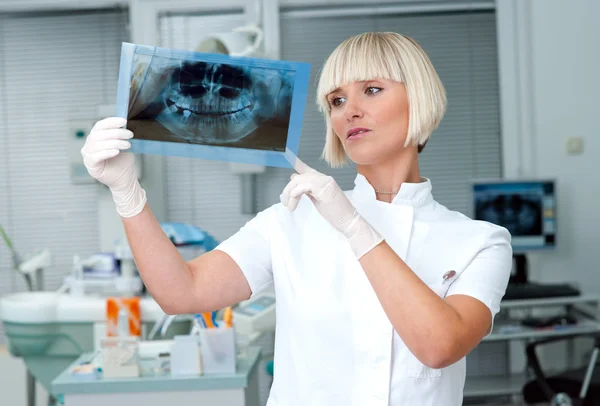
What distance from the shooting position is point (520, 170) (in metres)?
4.12

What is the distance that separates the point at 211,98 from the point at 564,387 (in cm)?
235

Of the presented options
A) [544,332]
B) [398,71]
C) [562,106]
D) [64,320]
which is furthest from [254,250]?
[562,106]

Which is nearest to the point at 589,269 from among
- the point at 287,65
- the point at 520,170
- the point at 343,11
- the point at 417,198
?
the point at 520,170

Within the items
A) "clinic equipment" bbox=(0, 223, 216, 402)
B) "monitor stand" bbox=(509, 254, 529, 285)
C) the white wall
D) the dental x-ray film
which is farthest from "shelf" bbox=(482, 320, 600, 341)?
the dental x-ray film

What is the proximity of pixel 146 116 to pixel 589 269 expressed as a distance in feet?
11.2

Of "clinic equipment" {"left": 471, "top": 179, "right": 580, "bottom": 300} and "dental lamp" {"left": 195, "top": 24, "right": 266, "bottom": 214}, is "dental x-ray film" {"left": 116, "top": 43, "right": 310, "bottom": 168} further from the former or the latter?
"clinic equipment" {"left": 471, "top": 179, "right": 580, "bottom": 300}

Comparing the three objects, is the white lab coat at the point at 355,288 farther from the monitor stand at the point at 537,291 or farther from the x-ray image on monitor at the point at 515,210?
the x-ray image on monitor at the point at 515,210

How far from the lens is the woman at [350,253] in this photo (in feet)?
3.99

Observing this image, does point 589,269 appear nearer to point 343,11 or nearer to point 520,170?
point 520,170

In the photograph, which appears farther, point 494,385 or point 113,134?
point 494,385

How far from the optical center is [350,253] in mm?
1295

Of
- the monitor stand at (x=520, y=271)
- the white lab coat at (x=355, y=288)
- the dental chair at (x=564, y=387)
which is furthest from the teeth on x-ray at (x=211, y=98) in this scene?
the monitor stand at (x=520, y=271)

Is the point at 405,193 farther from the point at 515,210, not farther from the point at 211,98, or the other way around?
the point at 515,210

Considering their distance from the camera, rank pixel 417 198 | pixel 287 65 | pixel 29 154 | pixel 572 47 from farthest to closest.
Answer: pixel 29 154
pixel 572 47
pixel 417 198
pixel 287 65
